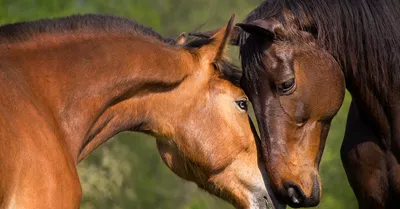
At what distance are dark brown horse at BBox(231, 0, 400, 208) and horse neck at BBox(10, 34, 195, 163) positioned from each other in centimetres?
63

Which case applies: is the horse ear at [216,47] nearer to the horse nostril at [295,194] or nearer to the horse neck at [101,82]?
the horse neck at [101,82]

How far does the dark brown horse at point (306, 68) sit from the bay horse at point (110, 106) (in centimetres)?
19

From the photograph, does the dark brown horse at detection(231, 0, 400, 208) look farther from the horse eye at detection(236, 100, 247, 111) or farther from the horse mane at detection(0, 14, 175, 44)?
the horse mane at detection(0, 14, 175, 44)

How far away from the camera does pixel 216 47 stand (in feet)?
17.7

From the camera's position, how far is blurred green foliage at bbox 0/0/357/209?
1072cm

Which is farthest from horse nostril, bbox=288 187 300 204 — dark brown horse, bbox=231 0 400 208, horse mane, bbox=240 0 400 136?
horse mane, bbox=240 0 400 136

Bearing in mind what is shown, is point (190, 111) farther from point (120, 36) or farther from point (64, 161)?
point (64, 161)

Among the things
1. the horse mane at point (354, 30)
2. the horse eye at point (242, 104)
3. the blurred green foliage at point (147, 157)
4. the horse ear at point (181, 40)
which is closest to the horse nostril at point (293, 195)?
the horse eye at point (242, 104)

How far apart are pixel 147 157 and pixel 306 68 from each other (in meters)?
5.59

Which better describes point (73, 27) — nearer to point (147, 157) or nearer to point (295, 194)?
point (295, 194)

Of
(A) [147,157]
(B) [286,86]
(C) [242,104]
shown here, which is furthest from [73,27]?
(A) [147,157]

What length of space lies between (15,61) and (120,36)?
2.28 ft

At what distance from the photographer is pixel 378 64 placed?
5.69 m

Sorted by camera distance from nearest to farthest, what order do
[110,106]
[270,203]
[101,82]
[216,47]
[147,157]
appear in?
[101,82] < [110,106] < [216,47] < [270,203] < [147,157]
